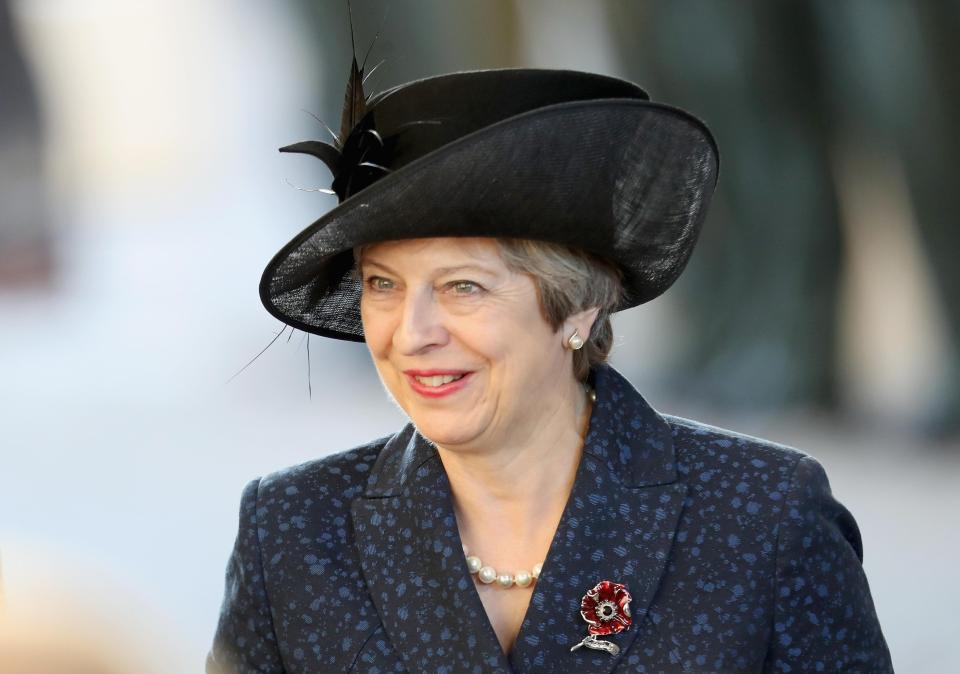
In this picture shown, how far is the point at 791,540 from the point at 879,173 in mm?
3901

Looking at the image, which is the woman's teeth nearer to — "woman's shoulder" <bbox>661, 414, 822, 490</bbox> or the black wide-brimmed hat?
the black wide-brimmed hat

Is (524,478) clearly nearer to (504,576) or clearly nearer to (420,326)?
(504,576)

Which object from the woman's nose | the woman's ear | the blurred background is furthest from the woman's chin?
the blurred background

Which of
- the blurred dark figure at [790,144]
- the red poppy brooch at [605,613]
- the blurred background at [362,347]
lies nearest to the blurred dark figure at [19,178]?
the blurred background at [362,347]

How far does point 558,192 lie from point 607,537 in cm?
52

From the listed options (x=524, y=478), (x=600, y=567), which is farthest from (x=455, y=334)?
(x=600, y=567)

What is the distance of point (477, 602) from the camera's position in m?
1.94

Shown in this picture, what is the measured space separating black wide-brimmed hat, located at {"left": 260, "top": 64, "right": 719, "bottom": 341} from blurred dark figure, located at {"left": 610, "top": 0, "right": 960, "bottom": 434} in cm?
372

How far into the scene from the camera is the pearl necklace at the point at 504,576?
200cm

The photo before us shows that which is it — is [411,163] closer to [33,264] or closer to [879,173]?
[879,173]

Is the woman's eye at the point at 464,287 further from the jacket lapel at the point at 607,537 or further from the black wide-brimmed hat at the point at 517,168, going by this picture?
the jacket lapel at the point at 607,537

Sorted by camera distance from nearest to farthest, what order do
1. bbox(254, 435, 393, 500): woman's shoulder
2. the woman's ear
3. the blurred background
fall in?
1. the woman's ear
2. bbox(254, 435, 393, 500): woman's shoulder
3. the blurred background

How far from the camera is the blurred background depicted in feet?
16.6

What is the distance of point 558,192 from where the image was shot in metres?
1.78
